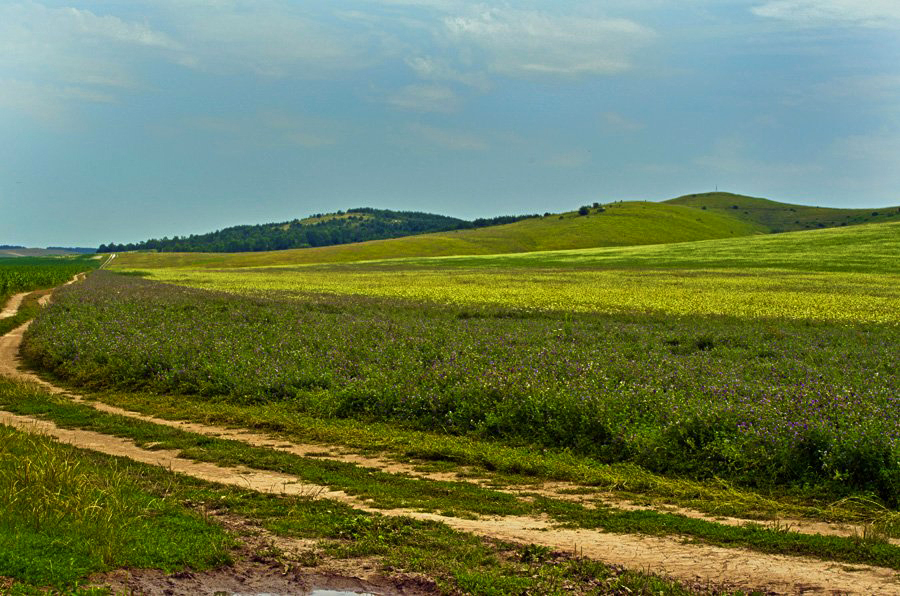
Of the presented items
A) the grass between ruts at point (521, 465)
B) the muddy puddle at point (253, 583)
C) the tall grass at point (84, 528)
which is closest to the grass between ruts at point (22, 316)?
the grass between ruts at point (521, 465)

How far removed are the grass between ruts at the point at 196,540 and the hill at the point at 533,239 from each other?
123 meters

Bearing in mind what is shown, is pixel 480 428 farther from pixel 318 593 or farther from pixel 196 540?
pixel 318 593

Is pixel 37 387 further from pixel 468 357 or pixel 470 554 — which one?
pixel 470 554

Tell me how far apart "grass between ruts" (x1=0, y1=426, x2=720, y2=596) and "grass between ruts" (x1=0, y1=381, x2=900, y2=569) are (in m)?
1.09

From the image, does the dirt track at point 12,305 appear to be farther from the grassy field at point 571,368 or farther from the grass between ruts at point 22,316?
the grassy field at point 571,368

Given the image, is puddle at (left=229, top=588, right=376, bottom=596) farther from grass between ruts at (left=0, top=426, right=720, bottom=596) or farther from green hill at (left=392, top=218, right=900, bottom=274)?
green hill at (left=392, top=218, right=900, bottom=274)

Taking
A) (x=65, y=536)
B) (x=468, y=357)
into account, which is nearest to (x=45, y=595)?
(x=65, y=536)

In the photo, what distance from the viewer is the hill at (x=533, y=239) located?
451 ft

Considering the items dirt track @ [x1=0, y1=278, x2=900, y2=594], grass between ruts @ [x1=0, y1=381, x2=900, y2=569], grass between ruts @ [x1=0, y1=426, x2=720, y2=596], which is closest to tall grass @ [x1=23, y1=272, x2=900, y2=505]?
grass between ruts @ [x1=0, y1=381, x2=900, y2=569]

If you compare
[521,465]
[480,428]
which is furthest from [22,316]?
[521,465]

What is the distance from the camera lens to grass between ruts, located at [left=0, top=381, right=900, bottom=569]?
8.16m

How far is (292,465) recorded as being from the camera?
1180 cm

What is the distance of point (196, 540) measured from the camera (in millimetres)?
7918

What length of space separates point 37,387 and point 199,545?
Answer: 1371cm
